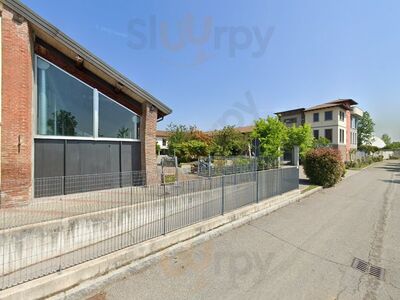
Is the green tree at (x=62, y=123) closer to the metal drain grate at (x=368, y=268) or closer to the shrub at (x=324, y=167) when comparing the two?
the metal drain grate at (x=368, y=268)

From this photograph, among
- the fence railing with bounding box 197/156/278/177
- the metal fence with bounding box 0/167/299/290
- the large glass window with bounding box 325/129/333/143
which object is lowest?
the metal fence with bounding box 0/167/299/290

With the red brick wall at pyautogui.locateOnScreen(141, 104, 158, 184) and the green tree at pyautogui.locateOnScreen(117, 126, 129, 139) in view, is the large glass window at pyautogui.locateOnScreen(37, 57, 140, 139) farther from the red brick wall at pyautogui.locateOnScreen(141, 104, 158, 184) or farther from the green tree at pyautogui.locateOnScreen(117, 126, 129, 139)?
the red brick wall at pyautogui.locateOnScreen(141, 104, 158, 184)

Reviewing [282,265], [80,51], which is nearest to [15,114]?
[80,51]

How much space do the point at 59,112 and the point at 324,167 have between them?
14245mm

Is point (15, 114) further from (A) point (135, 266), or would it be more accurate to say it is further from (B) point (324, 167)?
(B) point (324, 167)

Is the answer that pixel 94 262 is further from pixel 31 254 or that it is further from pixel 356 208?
pixel 356 208

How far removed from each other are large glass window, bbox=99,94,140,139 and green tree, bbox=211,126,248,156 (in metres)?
20.1

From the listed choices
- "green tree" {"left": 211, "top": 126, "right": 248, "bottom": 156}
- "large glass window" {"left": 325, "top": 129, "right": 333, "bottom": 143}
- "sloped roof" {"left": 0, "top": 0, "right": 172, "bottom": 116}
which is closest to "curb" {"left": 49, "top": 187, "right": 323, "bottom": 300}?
"sloped roof" {"left": 0, "top": 0, "right": 172, "bottom": 116}

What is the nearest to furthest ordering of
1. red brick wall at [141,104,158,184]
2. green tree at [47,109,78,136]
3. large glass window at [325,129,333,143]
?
1. green tree at [47,109,78,136]
2. red brick wall at [141,104,158,184]
3. large glass window at [325,129,333,143]

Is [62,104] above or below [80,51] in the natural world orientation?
below

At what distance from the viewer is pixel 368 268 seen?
4852mm

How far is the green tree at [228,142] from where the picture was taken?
30587 mm

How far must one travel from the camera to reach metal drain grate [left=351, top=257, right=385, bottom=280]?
461 cm

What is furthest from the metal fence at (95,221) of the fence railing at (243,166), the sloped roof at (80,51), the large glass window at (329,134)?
the large glass window at (329,134)
